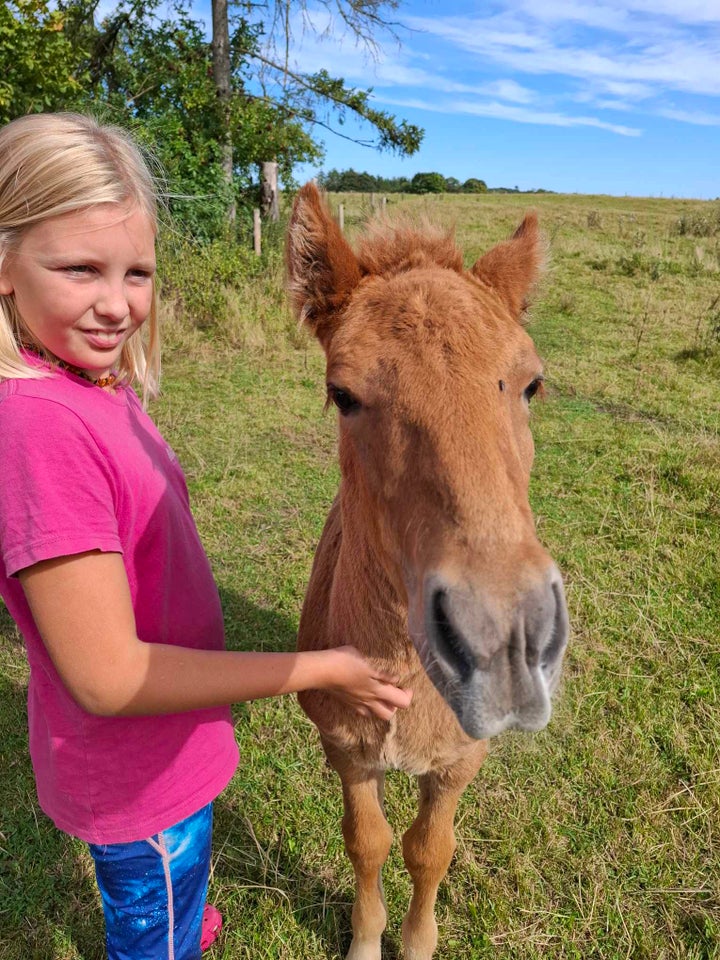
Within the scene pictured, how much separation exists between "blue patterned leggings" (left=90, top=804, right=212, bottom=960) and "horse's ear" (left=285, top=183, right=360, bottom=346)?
1567mm

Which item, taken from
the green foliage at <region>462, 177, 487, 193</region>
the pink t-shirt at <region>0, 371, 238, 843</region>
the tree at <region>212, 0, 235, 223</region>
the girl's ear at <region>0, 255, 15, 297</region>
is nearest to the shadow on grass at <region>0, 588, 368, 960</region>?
the pink t-shirt at <region>0, 371, 238, 843</region>

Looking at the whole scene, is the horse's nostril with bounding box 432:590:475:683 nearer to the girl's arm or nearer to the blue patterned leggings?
the girl's arm

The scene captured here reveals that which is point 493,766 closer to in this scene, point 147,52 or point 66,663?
point 66,663

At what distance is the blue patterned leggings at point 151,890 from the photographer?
5.26ft

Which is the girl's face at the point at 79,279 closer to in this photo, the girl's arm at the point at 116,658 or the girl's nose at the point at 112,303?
the girl's nose at the point at 112,303

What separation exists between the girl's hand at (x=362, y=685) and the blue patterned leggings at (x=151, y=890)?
2.04 ft

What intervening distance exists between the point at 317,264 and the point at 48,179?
82 centimetres

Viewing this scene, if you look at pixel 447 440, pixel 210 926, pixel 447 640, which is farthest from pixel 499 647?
pixel 210 926

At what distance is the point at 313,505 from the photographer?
5508mm

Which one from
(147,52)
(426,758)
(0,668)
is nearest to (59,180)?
(426,758)

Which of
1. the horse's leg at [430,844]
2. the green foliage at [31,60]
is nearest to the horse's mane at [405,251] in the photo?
the horse's leg at [430,844]

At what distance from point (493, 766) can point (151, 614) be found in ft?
7.79

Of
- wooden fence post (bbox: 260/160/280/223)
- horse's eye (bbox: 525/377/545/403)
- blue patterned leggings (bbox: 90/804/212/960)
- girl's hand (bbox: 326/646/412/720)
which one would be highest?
wooden fence post (bbox: 260/160/280/223)

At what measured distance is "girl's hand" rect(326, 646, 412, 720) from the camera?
151 centimetres
